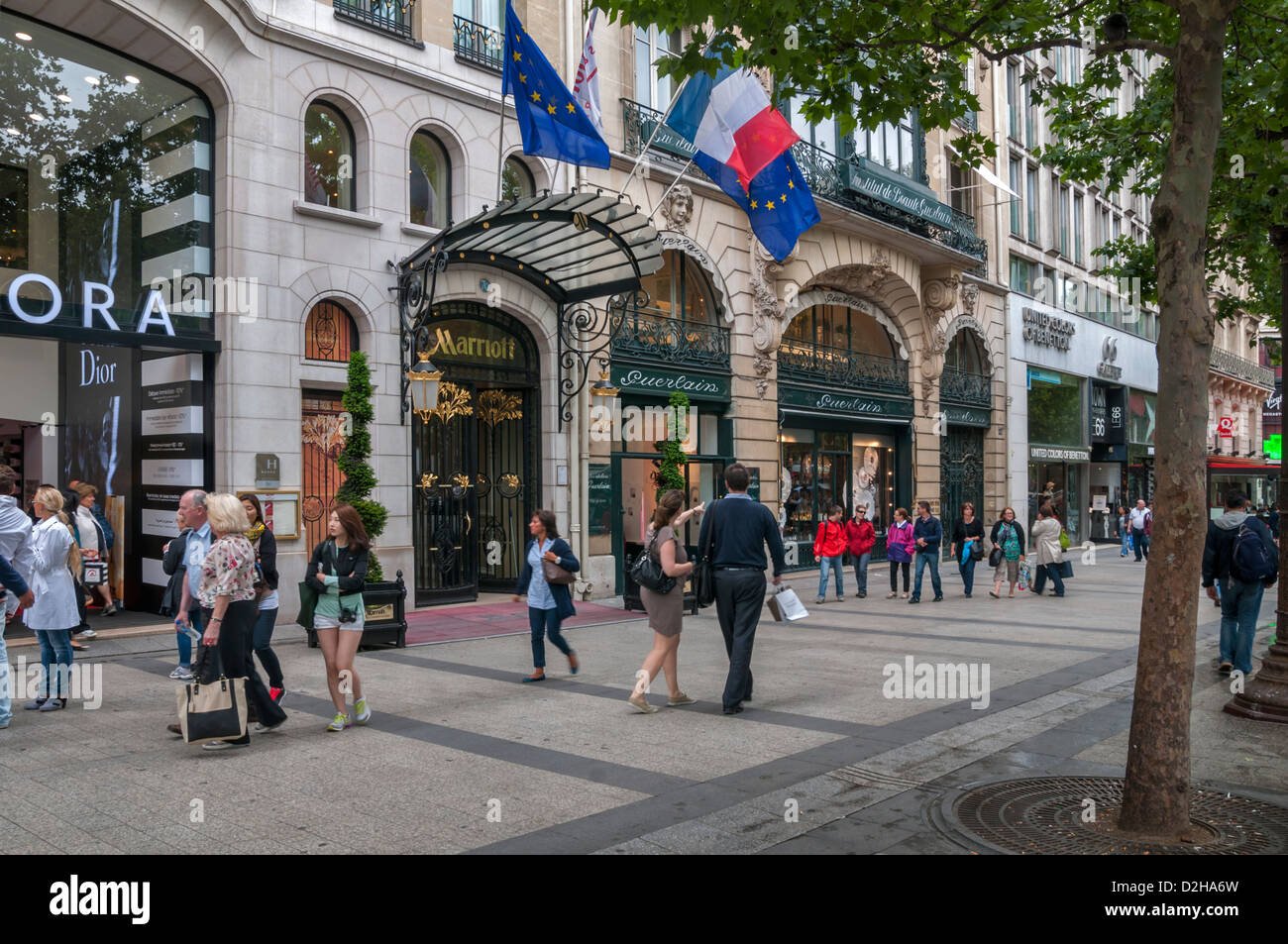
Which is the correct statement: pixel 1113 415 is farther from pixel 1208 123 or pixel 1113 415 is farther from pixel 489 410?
pixel 1208 123

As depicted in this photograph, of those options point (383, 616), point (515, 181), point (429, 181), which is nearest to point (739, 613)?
point (383, 616)

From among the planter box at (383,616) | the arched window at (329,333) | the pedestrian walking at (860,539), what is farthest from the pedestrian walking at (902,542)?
the arched window at (329,333)

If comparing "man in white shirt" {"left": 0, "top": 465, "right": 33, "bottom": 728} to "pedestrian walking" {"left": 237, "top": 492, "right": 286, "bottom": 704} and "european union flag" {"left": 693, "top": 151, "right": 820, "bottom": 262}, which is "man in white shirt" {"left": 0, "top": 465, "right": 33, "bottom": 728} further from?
"european union flag" {"left": 693, "top": 151, "right": 820, "bottom": 262}

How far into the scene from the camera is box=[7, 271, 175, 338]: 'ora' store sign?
11867mm

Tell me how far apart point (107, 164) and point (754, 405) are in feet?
40.9

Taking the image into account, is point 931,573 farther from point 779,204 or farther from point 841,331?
point 841,331

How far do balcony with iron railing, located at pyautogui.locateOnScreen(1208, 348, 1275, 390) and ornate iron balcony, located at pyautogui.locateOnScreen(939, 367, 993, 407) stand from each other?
74.7 ft

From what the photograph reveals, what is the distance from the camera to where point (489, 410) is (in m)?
17.5

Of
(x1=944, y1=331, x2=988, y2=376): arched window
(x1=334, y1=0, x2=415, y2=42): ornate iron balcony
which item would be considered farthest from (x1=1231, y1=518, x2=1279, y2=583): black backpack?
(x1=944, y1=331, x2=988, y2=376): arched window

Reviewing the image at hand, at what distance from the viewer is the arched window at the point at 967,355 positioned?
1177 inches

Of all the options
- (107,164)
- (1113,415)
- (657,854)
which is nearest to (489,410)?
(107,164)

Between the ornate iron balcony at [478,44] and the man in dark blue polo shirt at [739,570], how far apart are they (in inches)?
417

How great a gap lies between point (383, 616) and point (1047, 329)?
28.2 m

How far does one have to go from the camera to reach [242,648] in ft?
24.3
